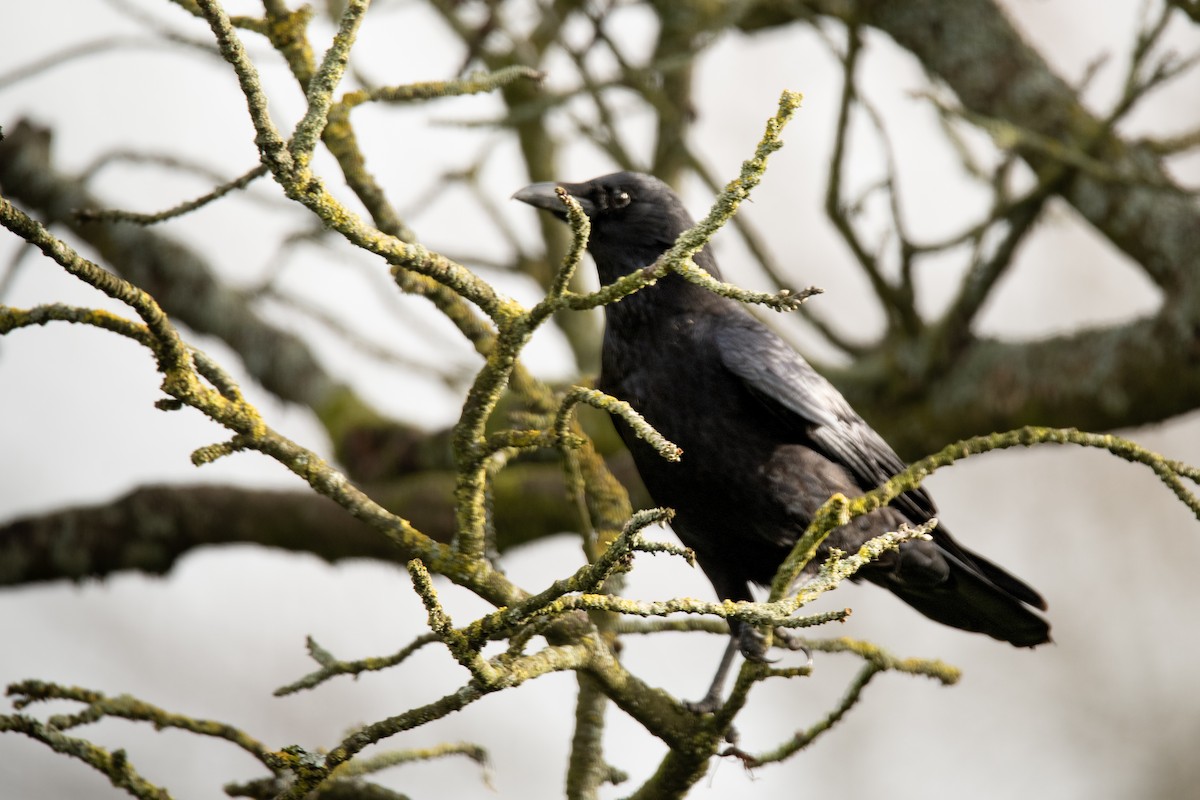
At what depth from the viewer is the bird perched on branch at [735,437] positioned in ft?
12.3

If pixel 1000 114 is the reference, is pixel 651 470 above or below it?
below

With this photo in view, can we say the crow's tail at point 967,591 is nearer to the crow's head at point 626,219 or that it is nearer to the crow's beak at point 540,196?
the crow's head at point 626,219

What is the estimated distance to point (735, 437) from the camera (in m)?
3.78

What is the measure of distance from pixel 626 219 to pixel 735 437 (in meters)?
0.89

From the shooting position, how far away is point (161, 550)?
5965mm

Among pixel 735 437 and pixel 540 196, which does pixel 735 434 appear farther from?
pixel 540 196

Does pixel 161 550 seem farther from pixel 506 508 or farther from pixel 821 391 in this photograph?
pixel 821 391

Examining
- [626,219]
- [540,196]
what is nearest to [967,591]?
[626,219]

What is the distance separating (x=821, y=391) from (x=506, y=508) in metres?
2.00

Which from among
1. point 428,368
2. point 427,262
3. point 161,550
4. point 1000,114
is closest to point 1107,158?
point 1000,114

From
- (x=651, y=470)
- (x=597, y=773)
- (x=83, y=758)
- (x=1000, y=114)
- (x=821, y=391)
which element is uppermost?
(x=1000, y=114)

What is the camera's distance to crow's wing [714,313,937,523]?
379cm

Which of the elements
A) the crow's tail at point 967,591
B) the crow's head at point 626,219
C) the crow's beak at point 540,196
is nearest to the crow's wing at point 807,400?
the crow's tail at point 967,591

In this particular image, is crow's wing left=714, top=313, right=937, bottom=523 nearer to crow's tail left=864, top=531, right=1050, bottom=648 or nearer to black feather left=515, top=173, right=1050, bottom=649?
black feather left=515, top=173, right=1050, bottom=649
